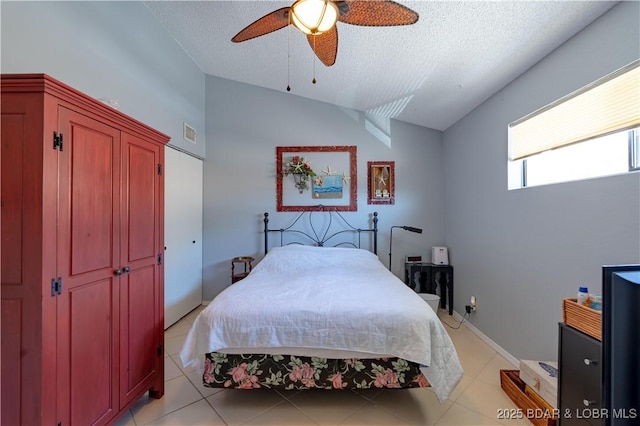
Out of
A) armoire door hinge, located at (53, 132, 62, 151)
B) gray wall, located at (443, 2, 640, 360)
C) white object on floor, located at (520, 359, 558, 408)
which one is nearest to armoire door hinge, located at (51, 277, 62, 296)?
armoire door hinge, located at (53, 132, 62, 151)

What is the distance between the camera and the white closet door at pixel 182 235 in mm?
3035

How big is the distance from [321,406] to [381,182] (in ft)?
9.07

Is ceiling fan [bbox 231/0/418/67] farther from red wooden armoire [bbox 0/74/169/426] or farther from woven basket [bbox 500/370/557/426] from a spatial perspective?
woven basket [bbox 500/370/557/426]

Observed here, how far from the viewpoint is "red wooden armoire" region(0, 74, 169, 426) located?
1.15 meters

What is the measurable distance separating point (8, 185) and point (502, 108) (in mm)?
3471

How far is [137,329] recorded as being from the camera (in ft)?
5.62

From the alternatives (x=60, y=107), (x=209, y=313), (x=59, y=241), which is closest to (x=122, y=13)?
(x=60, y=107)

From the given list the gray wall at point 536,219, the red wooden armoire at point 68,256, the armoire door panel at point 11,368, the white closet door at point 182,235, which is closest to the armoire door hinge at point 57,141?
the red wooden armoire at point 68,256

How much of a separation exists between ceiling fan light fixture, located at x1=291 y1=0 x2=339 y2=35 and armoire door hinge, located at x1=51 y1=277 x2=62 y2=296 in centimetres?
173

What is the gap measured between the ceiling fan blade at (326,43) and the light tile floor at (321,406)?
2.43m

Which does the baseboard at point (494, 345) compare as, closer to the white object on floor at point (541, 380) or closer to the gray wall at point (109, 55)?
the white object on floor at point (541, 380)

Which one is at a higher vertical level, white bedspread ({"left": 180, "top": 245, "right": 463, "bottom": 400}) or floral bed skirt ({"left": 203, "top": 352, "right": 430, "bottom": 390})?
white bedspread ({"left": 180, "top": 245, "right": 463, "bottom": 400})

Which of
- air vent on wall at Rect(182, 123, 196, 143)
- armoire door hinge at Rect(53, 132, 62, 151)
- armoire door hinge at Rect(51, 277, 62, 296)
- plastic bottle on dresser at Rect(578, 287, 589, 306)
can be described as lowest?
plastic bottle on dresser at Rect(578, 287, 589, 306)

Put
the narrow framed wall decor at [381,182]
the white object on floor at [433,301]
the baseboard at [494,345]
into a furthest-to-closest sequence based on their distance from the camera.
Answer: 1. the narrow framed wall decor at [381,182]
2. the white object on floor at [433,301]
3. the baseboard at [494,345]
